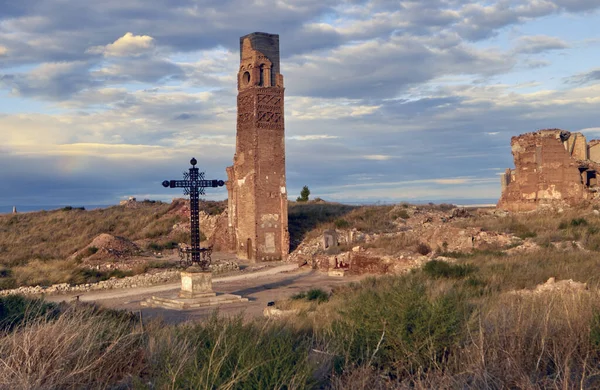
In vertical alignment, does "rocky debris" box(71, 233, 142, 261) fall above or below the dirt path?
above

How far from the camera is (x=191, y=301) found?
15.8m

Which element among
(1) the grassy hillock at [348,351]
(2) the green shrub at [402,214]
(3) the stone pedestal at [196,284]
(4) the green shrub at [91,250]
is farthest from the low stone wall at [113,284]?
(2) the green shrub at [402,214]

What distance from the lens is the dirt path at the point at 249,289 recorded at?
52.1ft

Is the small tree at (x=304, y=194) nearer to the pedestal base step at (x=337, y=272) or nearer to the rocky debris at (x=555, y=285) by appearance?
the pedestal base step at (x=337, y=272)

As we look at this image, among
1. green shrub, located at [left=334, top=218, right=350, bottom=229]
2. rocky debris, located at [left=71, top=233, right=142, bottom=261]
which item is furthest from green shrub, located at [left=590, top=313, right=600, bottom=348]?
green shrub, located at [left=334, top=218, right=350, bottom=229]

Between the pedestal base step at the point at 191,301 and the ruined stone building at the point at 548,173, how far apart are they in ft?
61.9

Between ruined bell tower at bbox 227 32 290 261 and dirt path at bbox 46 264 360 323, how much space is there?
3.36m

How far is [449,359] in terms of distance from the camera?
5117 millimetres

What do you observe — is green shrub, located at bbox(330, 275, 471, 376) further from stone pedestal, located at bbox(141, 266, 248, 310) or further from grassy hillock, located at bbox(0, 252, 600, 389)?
stone pedestal, located at bbox(141, 266, 248, 310)

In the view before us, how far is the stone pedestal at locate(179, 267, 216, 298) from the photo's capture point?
53.6 feet

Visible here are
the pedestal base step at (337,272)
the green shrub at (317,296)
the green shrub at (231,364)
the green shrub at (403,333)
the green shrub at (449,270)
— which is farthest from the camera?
the pedestal base step at (337,272)

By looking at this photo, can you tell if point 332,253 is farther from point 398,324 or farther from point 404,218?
point 398,324

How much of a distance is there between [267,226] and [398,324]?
21606mm

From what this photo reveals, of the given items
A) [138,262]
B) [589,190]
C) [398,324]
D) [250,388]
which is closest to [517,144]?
[589,190]
